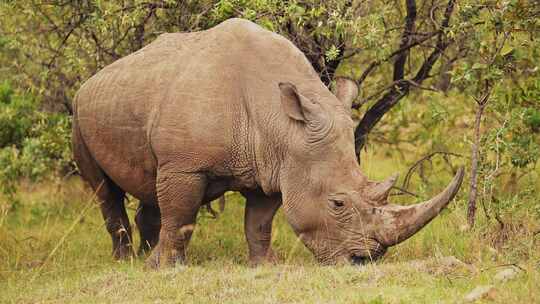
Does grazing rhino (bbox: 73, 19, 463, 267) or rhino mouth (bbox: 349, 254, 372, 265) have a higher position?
grazing rhino (bbox: 73, 19, 463, 267)

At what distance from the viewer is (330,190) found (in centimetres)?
764

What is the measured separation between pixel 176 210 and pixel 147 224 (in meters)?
1.70

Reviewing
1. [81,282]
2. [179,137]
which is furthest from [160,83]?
[81,282]

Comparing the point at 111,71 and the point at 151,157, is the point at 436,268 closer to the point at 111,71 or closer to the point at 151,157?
the point at 151,157

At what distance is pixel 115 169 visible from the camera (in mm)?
8867

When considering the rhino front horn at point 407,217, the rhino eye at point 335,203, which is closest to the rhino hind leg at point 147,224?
the rhino eye at point 335,203

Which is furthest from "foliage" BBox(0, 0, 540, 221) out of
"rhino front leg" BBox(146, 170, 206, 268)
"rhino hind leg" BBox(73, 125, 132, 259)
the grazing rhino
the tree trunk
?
"rhino front leg" BBox(146, 170, 206, 268)

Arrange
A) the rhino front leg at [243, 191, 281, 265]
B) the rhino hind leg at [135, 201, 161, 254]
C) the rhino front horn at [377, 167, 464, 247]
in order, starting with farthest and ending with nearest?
the rhino hind leg at [135, 201, 161, 254] → the rhino front leg at [243, 191, 281, 265] → the rhino front horn at [377, 167, 464, 247]

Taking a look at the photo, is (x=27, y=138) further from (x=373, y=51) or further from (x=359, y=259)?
(x=359, y=259)

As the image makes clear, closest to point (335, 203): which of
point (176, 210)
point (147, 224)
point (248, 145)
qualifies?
point (248, 145)

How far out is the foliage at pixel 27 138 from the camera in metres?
11.5

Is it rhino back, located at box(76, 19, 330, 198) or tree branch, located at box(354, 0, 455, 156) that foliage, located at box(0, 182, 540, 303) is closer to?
rhino back, located at box(76, 19, 330, 198)

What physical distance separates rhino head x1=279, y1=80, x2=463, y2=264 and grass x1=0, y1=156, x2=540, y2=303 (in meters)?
0.23

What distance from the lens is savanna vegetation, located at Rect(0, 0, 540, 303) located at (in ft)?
22.3
